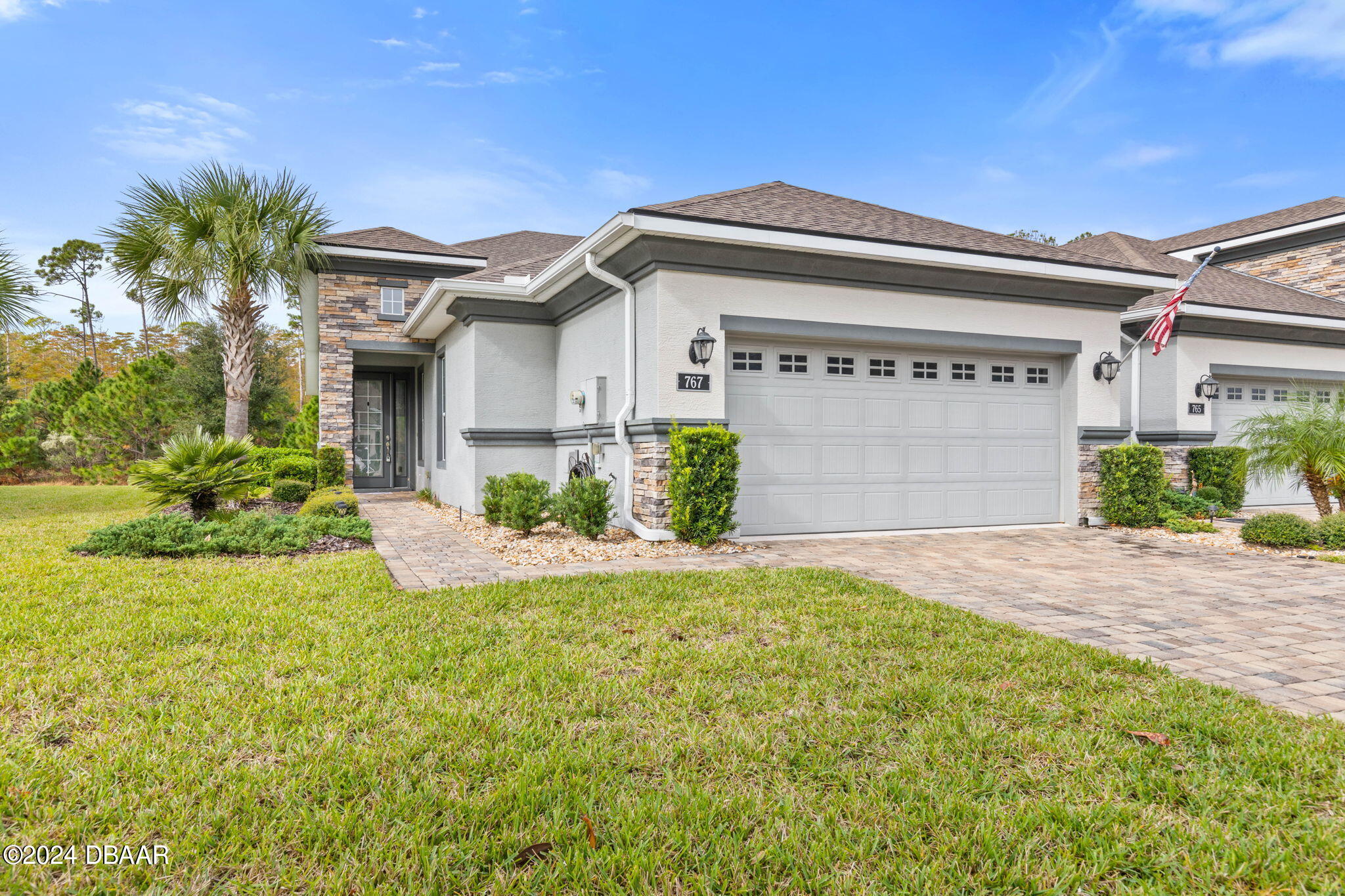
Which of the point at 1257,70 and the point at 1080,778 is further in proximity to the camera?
the point at 1257,70

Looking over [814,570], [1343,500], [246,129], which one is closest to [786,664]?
[814,570]

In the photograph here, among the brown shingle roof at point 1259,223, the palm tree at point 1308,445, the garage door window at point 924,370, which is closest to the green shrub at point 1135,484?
the palm tree at point 1308,445

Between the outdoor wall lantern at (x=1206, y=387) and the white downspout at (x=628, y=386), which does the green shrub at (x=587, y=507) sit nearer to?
the white downspout at (x=628, y=386)

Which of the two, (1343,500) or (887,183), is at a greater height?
(887,183)

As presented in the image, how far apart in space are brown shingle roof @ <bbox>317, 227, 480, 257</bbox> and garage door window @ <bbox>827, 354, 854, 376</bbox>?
9.89m

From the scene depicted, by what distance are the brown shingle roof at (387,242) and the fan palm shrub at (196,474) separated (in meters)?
7.45

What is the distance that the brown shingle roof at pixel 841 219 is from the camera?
27.1 ft

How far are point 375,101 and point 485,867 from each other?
1732 centimetres

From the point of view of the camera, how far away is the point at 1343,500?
912 cm

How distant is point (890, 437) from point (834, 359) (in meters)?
1.28

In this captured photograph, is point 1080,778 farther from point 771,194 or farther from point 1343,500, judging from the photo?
point 1343,500

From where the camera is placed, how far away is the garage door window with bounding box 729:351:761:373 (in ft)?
28.2

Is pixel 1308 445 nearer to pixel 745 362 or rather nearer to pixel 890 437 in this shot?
pixel 890 437

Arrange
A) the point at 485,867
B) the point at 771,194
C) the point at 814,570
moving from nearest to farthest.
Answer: the point at 485,867 < the point at 814,570 < the point at 771,194
